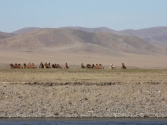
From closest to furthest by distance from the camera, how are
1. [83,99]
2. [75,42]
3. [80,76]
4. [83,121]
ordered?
[83,121] → [83,99] → [80,76] → [75,42]

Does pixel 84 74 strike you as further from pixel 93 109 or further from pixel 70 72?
pixel 93 109

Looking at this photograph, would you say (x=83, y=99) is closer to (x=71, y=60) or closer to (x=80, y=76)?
(x=80, y=76)

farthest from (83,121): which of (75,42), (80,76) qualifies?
(75,42)

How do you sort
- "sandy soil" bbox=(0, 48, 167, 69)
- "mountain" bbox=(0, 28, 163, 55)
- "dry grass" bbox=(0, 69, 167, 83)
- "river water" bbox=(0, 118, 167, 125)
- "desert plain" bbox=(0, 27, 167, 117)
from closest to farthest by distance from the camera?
1. "river water" bbox=(0, 118, 167, 125)
2. "desert plain" bbox=(0, 27, 167, 117)
3. "dry grass" bbox=(0, 69, 167, 83)
4. "sandy soil" bbox=(0, 48, 167, 69)
5. "mountain" bbox=(0, 28, 163, 55)

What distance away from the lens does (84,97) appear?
26.0m

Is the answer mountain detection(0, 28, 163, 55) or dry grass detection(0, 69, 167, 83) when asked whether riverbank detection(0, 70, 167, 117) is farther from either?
mountain detection(0, 28, 163, 55)

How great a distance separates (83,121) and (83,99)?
3727 millimetres

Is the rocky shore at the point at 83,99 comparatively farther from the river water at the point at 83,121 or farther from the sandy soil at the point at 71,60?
the sandy soil at the point at 71,60

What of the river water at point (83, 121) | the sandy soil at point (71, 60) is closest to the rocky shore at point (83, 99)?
the river water at point (83, 121)

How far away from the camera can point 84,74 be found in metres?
34.7

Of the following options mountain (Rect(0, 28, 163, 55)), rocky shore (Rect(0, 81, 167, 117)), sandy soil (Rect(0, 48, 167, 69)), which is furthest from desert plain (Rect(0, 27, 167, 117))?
mountain (Rect(0, 28, 163, 55))

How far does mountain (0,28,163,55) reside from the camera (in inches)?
4504

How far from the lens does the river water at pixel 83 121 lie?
21.6 m

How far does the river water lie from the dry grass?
312 inches
